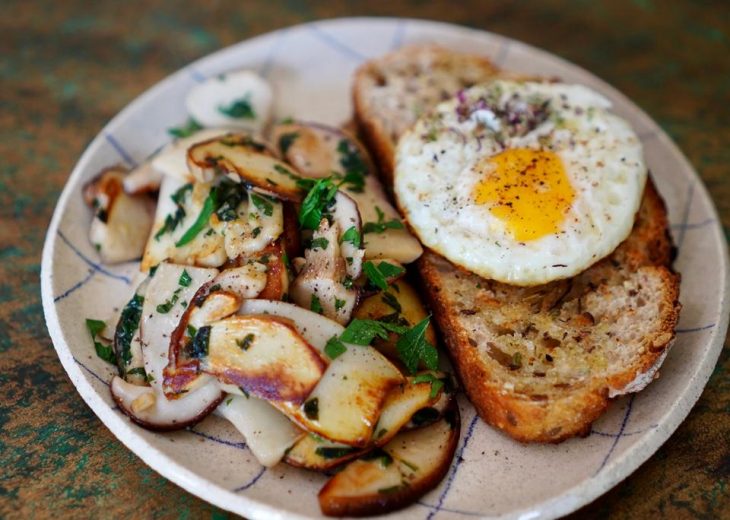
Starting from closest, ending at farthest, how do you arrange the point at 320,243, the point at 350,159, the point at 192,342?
the point at 192,342 < the point at 320,243 < the point at 350,159

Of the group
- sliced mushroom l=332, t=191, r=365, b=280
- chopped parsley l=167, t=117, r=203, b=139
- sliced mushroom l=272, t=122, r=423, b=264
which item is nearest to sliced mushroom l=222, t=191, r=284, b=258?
sliced mushroom l=332, t=191, r=365, b=280

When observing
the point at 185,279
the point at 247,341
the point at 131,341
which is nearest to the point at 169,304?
the point at 185,279

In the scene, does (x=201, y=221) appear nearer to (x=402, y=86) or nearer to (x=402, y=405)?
(x=402, y=405)

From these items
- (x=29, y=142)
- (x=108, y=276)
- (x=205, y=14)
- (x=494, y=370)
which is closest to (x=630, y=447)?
(x=494, y=370)

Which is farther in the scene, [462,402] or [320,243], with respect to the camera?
[462,402]

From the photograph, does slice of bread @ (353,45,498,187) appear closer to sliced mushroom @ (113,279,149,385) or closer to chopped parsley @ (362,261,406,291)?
chopped parsley @ (362,261,406,291)

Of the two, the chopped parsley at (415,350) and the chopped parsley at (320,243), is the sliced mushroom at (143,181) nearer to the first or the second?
the chopped parsley at (320,243)

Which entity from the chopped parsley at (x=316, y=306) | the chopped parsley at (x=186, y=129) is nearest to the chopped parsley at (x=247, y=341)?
the chopped parsley at (x=316, y=306)
